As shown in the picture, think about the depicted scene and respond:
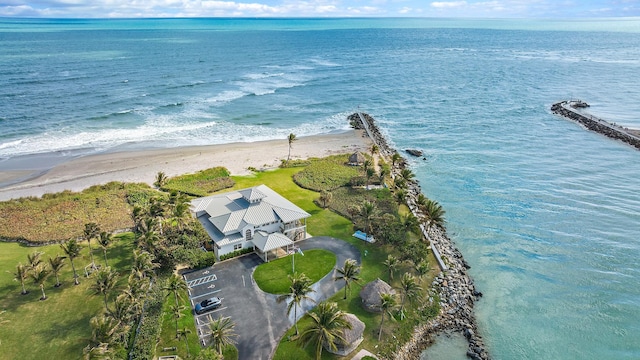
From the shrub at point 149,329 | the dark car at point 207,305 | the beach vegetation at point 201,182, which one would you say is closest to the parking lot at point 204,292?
the dark car at point 207,305

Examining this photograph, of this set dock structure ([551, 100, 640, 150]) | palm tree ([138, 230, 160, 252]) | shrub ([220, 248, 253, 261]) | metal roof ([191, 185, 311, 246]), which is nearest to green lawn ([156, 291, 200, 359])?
palm tree ([138, 230, 160, 252])

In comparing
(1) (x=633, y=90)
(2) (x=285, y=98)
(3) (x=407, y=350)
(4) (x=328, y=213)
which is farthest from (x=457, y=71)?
(3) (x=407, y=350)

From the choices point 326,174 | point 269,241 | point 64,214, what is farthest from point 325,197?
A: point 64,214

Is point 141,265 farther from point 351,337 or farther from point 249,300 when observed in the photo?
point 351,337

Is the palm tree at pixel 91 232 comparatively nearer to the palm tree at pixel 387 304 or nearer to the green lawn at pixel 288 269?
the green lawn at pixel 288 269

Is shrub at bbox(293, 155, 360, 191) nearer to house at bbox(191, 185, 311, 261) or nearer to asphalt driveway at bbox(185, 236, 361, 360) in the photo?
house at bbox(191, 185, 311, 261)

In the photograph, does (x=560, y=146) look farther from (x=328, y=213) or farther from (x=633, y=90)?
(x=633, y=90)
